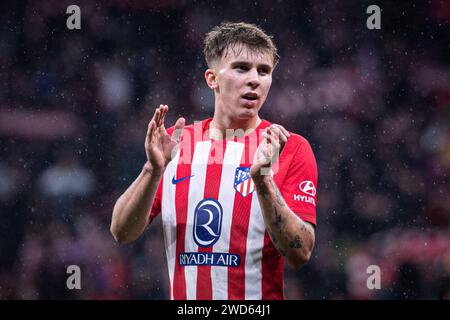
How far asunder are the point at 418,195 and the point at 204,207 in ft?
9.94

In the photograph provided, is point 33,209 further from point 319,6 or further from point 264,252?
point 264,252

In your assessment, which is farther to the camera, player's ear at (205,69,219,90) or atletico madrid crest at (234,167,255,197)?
player's ear at (205,69,219,90)

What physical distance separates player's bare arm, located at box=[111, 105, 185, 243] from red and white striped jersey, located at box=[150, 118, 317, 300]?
135 mm

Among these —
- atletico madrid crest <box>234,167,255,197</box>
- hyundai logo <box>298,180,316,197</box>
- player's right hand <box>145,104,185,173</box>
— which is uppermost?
player's right hand <box>145,104,185,173</box>

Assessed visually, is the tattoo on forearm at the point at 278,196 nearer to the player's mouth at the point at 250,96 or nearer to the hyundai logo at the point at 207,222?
the hyundai logo at the point at 207,222

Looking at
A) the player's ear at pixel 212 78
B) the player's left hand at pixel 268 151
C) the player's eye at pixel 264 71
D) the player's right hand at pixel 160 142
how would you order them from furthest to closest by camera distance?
the player's ear at pixel 212 78, the player's eye at pixel 264 71, the player's right hand at pixel 160 142, the player's left hand at pixel 268 151

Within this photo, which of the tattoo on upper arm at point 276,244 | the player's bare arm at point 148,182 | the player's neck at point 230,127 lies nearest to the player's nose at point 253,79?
the player's neck at point 230,127

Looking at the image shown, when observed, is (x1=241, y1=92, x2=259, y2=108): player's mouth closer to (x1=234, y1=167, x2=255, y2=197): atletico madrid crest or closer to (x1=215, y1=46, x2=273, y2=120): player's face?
(x1=215, y1=46, x2=273, y2=120): player's face

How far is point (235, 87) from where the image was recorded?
8.56 ft

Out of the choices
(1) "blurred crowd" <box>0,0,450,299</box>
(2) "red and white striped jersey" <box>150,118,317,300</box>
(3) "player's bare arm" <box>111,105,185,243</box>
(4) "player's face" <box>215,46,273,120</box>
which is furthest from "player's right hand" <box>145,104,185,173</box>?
(1) "blurred crowd" <box>0,0,450,299</box>

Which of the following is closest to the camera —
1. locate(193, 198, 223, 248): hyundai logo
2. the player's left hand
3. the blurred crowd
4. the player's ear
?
the player's left hand

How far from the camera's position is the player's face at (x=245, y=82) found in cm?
257

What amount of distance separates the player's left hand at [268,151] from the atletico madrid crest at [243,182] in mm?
290

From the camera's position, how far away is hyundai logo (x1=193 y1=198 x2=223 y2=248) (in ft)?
8.18
